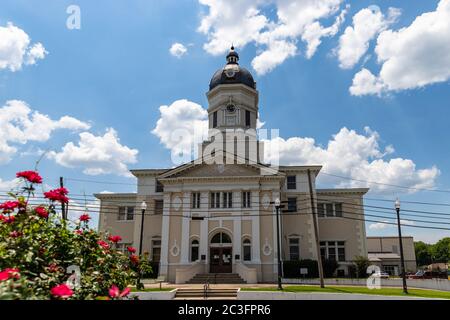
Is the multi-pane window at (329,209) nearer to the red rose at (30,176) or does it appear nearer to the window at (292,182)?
the window at (292,182)

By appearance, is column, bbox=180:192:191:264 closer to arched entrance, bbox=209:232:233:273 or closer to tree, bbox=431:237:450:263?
arched entrance, bbox=209:232:233:273

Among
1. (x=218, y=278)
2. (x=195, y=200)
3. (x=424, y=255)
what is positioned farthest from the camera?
(x=424, y=255)

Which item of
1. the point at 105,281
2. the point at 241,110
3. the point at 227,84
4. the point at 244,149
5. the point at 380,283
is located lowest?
the point at 380,283

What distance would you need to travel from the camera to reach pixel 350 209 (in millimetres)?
37656

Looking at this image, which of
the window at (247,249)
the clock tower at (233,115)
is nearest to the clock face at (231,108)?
the clock tower at (233,115)

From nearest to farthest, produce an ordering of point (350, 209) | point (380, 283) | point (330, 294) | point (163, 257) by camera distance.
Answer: point (330, 294) → point (380, 283) → point (163, 257) → point (350, 209)

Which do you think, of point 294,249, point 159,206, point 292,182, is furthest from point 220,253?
point 292,182

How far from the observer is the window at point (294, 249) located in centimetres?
3538

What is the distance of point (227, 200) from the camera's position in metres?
33.4

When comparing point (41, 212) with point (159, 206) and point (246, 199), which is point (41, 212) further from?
point (159, 206)

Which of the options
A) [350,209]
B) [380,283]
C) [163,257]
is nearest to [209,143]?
[163,257]

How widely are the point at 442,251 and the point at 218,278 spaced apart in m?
113
